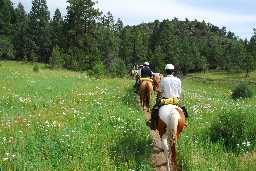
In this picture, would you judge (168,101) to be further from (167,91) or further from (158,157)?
(158,157)

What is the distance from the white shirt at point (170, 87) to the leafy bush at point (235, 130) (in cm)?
252

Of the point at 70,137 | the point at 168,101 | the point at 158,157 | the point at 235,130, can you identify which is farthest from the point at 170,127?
the point at 235,130

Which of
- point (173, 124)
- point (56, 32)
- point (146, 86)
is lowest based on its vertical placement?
point (173, 124)

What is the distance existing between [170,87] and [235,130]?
123 inches

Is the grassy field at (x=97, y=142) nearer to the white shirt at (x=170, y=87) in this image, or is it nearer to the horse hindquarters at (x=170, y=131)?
the horse hindquarters at (x=170, y=131)

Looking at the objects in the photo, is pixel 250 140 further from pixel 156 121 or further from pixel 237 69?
pixel 237 69

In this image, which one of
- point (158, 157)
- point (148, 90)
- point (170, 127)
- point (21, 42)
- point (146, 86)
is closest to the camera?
point (170, 127)

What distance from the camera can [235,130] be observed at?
1638 centimetres

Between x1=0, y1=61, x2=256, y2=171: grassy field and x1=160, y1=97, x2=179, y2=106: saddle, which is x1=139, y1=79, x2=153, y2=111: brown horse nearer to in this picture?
x1=0, y1=61, x2=256, y2=171: grassy field

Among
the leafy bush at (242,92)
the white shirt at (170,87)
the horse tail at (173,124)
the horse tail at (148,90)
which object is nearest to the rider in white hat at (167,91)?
the white shirt at (170,87)

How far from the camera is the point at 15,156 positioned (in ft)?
40.4

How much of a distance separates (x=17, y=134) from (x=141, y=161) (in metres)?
3.89

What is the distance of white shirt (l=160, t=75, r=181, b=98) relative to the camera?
1462 centimetres

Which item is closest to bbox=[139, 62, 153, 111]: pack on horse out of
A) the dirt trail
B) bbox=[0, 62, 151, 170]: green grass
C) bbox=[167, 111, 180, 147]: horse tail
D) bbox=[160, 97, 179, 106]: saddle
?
bbox=[0, 62, 151, 170]: green grass
